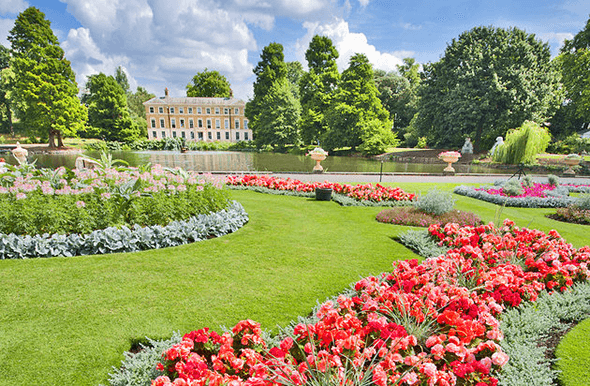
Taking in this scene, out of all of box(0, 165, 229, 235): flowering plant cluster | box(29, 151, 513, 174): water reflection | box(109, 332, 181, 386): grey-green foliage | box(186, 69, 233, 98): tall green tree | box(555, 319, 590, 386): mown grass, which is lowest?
box(555, 319, 590, 386): mown grass

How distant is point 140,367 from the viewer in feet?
7.54

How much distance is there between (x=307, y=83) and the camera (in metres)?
41.0

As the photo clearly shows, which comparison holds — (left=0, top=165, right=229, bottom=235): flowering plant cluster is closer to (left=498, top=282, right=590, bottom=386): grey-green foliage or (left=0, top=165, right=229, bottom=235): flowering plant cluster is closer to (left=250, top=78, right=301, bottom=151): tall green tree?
(left=498, top=282, right=590, bottom=386): grey-green foliage

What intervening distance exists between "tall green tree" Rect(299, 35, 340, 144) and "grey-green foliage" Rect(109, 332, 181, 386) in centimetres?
3630

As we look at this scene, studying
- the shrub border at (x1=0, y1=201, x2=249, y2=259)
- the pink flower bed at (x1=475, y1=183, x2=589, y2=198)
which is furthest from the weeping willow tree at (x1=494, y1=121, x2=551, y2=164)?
the shrub border at (x1=0, y1=201, x2=249, y2=259)

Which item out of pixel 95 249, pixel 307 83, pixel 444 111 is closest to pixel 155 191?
pixel 95 249

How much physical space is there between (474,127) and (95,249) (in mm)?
35464

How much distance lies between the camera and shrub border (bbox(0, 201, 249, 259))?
4172 mm

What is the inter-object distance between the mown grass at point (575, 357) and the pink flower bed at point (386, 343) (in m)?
0.45

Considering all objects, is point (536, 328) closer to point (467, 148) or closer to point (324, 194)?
point (324, 194)

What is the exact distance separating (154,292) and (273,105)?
40771 millimetres

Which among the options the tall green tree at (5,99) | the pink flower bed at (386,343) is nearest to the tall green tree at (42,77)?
the tall green tree at (5,99)

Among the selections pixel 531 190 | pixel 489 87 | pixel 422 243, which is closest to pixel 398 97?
pixel 489 87

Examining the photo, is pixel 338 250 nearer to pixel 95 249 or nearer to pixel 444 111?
pixel 95 249
